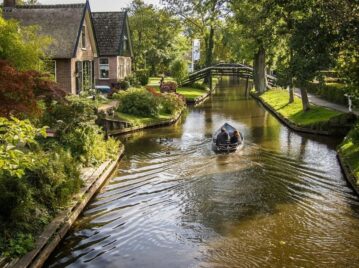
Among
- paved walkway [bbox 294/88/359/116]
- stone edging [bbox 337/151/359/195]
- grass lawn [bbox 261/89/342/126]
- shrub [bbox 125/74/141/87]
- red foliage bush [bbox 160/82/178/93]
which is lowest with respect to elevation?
stone edging [bbox 337/151/359/195]

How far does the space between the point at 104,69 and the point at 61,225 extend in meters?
34.7

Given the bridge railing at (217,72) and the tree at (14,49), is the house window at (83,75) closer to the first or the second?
the tree at (14,49)

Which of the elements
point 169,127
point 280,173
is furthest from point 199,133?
point 280,173

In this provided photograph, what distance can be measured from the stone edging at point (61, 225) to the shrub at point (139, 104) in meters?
14.8

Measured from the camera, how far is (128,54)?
5153 cm

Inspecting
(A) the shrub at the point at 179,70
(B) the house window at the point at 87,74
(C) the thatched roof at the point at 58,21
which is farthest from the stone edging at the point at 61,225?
(A) the shrub at the point at 179,70

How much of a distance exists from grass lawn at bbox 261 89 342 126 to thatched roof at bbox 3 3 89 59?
1675cm

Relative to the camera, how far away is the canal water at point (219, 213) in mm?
11969

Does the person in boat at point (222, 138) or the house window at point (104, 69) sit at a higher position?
the house window at point (104, 69)

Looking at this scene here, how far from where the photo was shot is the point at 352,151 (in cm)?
2127

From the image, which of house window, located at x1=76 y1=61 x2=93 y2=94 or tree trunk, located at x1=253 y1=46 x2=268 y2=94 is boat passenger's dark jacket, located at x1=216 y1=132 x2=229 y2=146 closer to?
house window, located at x1=76 y1=61 x2=93 y2=94

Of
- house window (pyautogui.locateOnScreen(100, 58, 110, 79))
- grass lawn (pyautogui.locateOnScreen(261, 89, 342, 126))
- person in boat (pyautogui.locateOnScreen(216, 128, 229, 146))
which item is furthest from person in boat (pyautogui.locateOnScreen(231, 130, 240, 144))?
house window (pyautogui.locateOnScreen(100, 58, 110, 79))

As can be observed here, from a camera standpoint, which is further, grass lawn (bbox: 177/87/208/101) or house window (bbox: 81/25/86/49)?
grass lawn (bbox: 177/87/208/101)

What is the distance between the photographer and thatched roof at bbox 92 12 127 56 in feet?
151
